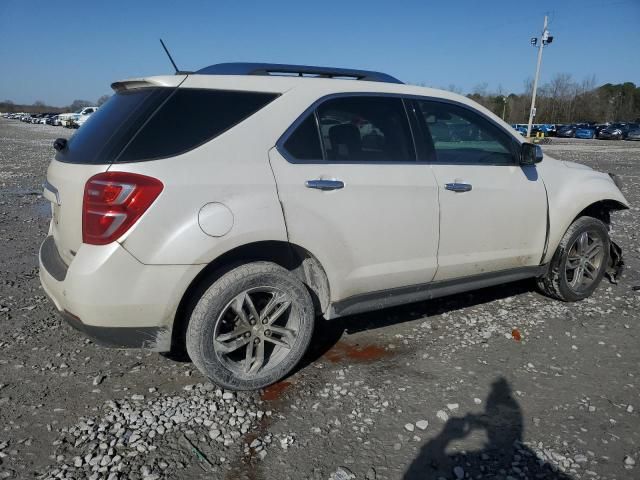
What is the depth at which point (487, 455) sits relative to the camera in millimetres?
2578

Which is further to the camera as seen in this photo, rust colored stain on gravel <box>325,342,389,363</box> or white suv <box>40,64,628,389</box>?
rust colored stain on gravel <box>325,342,389,363</box>

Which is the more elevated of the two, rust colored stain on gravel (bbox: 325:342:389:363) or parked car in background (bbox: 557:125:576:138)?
parked car in background (bbox: 557:125:576:138)

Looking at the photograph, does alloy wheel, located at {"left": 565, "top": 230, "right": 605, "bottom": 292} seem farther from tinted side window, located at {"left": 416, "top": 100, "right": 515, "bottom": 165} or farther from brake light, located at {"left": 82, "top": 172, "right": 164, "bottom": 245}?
brake light, located at {"left": 82, "top": 172, "right": 164, "bottom": 245}

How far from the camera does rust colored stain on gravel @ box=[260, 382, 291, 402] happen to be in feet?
10.2

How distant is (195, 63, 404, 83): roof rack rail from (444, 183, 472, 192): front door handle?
91 cm

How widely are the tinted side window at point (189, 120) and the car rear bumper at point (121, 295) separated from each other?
1.89 ft

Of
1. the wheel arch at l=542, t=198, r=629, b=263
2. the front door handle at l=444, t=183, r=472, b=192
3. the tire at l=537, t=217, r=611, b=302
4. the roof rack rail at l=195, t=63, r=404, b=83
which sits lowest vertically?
the tire at l=537, t=217, r=611, b=302

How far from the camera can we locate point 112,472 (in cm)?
240

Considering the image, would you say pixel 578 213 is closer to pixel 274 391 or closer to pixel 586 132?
pixel 274 391

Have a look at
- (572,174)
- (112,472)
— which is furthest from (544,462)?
(572,174)

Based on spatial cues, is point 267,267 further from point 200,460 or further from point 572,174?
point 572,174

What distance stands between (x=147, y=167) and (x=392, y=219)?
1596 millimetres

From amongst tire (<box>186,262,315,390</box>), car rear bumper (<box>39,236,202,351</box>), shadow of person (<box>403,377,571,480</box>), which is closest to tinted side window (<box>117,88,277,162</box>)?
car rear bumper (<box>39,236,202,351</box>)

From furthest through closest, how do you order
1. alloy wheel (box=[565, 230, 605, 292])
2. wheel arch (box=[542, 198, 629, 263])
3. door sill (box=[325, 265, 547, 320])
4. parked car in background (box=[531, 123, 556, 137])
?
parked car in background (box=[531, 123, 556, 137]) < alloy wheel (box=[565, 230, 605, 292]) < wheel arch (box=[542, 198, 629, 263]) < door sill (box=[325, 265, 547, 320])
